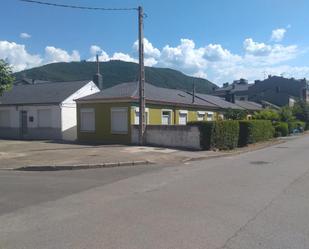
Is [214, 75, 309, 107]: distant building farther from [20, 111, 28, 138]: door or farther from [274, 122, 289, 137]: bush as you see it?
[20, 111, 28, 138]: door

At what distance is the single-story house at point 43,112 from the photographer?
100 ft

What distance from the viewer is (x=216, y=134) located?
857 inches

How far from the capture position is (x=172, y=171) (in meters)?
13.5

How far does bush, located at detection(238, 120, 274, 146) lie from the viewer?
26.1m

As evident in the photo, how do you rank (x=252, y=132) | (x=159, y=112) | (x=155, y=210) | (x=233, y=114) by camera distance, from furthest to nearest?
(x=233, y=114) < (x=159, y=112) < (x=252, y=132) < (x=155, y=210)

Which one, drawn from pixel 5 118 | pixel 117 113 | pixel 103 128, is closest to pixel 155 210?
pixel 117 113

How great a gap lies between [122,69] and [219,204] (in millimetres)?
87206

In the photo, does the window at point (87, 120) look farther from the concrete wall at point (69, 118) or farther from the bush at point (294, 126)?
the bush at point (294, 126)

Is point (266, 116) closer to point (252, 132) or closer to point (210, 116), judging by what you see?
point (210, 116)

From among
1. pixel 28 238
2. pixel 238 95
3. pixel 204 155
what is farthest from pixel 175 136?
pixel 238 95

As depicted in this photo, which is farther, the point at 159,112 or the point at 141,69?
the point at 159,112

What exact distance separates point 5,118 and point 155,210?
29518mm

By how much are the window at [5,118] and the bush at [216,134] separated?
18669 mm

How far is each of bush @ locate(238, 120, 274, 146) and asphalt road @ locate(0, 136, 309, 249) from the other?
44.4 feet
